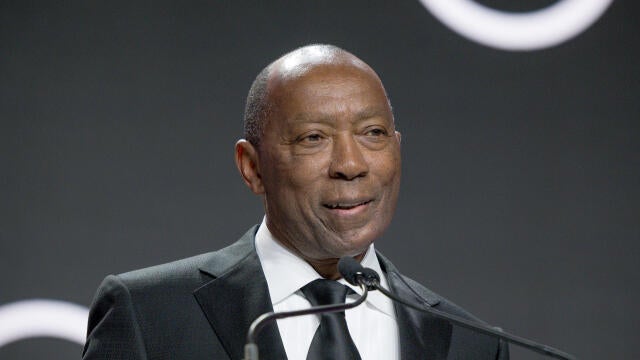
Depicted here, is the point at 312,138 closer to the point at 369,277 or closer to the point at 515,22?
the point at 369,277

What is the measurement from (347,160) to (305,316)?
34 centimetres

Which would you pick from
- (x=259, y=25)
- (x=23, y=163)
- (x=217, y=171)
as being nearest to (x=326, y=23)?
(x=259, y=25)

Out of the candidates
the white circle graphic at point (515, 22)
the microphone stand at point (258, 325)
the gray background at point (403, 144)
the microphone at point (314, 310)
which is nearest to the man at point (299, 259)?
the microphone at point (314, 310)

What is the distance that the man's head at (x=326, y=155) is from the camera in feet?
7.09

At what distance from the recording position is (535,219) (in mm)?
3434

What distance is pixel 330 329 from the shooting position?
84.7 inches

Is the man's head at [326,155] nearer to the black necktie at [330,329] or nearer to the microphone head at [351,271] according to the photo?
the black necktie at [330,329]

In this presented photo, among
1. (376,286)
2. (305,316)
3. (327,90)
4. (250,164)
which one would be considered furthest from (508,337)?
(250,164)

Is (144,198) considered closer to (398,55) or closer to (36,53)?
(36,53)

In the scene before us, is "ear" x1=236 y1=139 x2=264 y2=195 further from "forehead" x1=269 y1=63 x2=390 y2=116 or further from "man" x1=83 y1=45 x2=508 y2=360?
"forehead" x1=269 y1=63 x2=390 y2=116

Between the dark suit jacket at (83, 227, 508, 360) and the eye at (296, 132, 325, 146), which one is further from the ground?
the eye at (296, 132, 325, 146)

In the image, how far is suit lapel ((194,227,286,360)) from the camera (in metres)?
2.12

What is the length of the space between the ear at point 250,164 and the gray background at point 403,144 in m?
0.98

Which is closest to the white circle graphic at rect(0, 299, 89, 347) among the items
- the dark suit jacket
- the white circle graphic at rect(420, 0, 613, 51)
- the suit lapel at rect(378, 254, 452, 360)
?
the dark suit jacket
